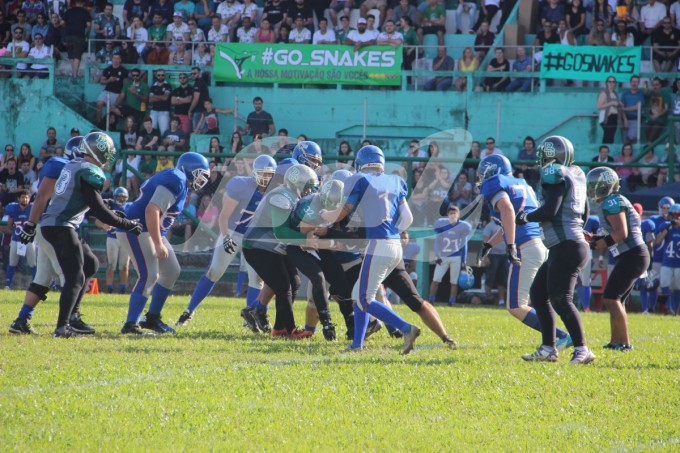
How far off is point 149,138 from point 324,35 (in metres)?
4.25

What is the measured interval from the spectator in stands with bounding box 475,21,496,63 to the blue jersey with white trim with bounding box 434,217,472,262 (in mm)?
4776

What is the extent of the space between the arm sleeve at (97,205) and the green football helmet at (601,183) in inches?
164

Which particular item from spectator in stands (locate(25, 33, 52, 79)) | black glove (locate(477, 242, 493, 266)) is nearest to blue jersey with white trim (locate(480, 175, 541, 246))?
black glove (locate(477, 242, 493, 266))

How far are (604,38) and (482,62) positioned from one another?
2485 millimetres

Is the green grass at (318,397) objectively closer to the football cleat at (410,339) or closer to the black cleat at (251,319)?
the football cleat at (410,339)

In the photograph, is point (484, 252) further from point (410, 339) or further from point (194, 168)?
point (194, 168)

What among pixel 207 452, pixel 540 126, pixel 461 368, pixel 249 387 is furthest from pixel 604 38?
pixel 207 452

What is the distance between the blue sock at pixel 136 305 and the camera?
8984mm

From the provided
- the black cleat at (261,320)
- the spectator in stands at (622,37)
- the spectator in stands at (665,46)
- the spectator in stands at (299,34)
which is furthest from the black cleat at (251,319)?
the spectator in stands at (665,46)

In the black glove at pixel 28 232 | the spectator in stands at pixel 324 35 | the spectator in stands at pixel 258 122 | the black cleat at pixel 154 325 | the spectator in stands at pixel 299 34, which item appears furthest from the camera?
the spectator in stands at pixel 299 34

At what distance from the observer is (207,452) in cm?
471

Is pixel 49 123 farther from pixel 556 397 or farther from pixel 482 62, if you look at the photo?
pixel 556 397

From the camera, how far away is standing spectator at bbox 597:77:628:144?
713 inches

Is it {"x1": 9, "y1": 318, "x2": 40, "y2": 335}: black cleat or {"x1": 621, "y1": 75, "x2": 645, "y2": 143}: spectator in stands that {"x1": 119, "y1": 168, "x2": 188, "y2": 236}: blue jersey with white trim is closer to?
{"x1": 9, "y1": 318, "x2": 40, "y2": 335}: black cleat
